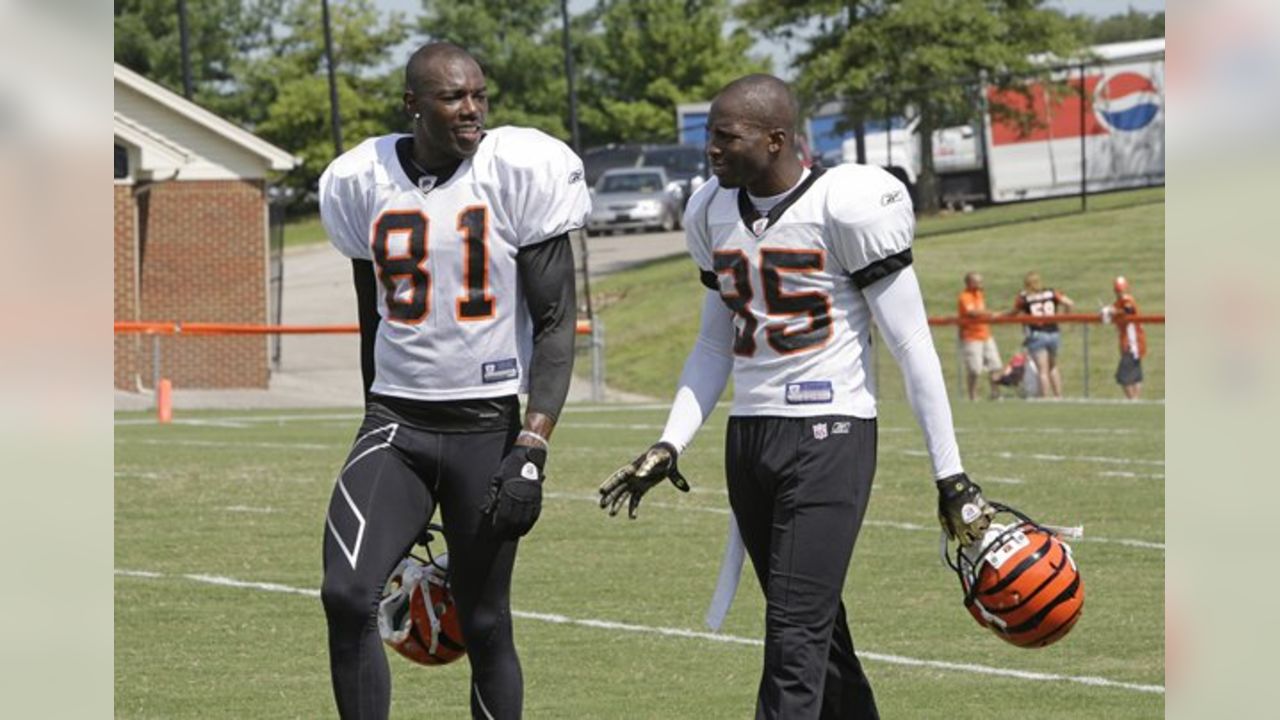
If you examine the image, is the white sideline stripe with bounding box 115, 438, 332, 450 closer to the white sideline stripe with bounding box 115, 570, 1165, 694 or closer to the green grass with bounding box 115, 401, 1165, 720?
the green grass with bounding box 115, 401, 1165, 720

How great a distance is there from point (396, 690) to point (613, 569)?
3323 millimetres

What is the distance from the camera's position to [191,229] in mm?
31812

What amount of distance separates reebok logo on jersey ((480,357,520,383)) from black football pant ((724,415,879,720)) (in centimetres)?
58

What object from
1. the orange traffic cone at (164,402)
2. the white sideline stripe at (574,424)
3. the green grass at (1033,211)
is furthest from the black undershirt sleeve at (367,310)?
the green grass at (1033,211)

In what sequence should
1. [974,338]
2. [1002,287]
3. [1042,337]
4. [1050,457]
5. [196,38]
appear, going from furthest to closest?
[196,38] < [1002,287] < [1042,337] < [974,338] < [1050,457]

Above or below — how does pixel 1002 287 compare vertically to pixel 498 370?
above

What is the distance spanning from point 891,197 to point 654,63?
184ft

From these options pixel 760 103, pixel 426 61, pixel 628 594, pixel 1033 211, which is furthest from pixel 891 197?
pixel 1033 211

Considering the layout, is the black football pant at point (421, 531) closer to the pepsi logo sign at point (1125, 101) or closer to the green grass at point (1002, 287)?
the green grass at point (1002, 287)

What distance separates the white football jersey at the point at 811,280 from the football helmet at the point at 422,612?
3.14ft

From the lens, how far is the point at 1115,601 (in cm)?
984

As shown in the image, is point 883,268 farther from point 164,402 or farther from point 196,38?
point 196,38

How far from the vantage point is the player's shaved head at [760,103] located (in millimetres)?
5289
